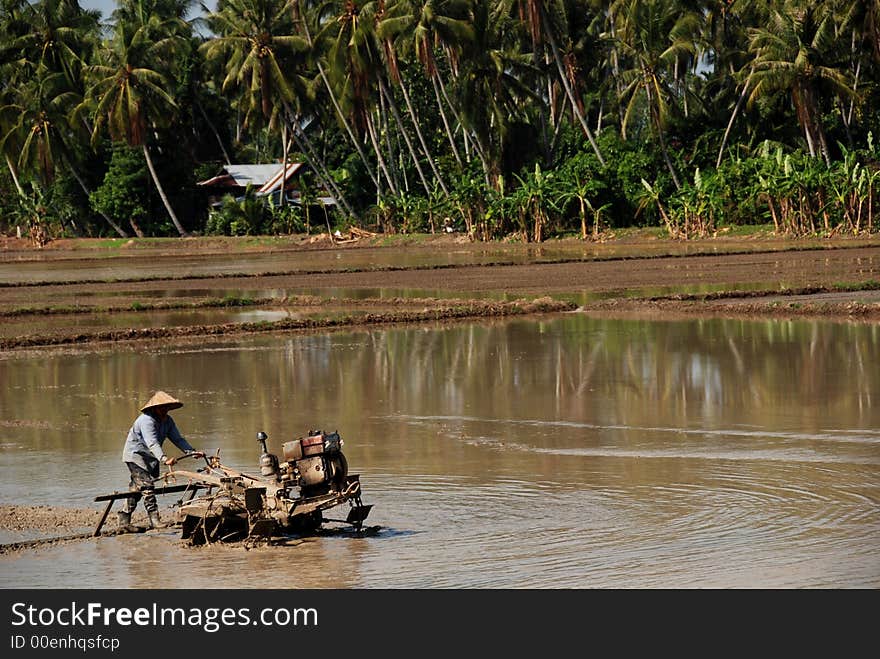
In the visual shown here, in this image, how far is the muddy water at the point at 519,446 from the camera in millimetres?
8562

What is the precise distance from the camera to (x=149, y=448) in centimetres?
963

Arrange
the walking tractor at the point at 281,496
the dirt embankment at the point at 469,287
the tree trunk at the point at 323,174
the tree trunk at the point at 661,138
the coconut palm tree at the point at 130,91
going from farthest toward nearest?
the tree trunk at the point at 323,174 < the coconut palm tree at the point at 130,91 < the tree trunk at the point at 661,138 < the dirt embankment at the point at 469,287 < the walking tractor at the point at 281,496

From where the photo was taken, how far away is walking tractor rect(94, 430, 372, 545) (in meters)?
9.16

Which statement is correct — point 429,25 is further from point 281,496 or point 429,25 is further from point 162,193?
point 281,496

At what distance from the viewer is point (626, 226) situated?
49.0 m

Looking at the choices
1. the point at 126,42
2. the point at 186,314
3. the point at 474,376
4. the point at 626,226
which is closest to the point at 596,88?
the point at 626,226

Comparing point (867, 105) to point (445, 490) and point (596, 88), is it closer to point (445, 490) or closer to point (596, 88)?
point (596, 88)

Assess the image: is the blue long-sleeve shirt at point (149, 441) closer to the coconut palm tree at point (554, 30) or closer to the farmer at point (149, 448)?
the farmer at point (149, 448)

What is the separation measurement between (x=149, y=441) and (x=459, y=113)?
142ft

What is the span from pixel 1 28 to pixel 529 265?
35.0m

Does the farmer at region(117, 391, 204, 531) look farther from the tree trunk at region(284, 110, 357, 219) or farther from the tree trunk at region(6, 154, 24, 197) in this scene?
the tree trunk at region(6, 154, 24, 197)

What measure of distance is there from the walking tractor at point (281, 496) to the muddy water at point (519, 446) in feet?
0.62

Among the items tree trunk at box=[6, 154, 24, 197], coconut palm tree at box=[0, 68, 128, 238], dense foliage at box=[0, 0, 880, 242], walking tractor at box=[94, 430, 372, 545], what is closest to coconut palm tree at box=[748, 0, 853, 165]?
dense foliage at box=[0, 0, 880, 242]

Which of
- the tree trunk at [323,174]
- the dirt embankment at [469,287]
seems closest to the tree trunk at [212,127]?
the tree trunk at [323,174]
